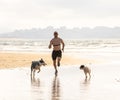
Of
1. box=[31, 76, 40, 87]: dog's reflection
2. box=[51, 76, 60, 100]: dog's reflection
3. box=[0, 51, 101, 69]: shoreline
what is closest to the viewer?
box=[51, 76, 60, 100]: dog's reflection

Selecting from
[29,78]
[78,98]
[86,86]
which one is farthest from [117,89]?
[29,78]

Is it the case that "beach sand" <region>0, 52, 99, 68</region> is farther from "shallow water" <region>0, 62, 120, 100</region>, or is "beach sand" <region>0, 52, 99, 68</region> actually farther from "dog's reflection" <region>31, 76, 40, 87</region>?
"shallow water" <region>0, 62, 120, 100</region>

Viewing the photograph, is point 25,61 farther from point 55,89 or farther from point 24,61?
point 55,89

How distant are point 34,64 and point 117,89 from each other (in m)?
5.32

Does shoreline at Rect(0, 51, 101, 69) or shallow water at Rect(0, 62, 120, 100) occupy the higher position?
shallow water at Rect(0, 62, 120, 100)

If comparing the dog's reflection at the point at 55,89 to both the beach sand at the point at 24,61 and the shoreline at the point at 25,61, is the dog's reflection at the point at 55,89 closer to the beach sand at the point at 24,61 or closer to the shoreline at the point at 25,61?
the shoreline at the point at 25,61

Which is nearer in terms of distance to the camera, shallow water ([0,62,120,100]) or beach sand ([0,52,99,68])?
shallow water ([0,62,120,100])

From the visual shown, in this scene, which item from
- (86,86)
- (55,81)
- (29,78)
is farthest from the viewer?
(29,78)

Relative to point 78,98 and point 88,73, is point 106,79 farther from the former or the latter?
point 78,98

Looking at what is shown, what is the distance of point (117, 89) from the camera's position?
14.3 meters

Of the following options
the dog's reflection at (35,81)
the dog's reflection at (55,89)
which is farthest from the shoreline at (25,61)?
the dog's reflection at (55,89)

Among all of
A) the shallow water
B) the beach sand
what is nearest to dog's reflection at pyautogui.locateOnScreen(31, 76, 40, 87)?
the shallow water

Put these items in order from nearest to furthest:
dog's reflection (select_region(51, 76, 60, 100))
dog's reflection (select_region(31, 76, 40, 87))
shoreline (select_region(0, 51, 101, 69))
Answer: dog's reflection (select_region(51, 76, 60, 100)), dog's reflection (select_region(31, 76, 40, 87)), shoreline (select_region(0, 51, 101, 69))

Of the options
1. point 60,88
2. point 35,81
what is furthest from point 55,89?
point 35,81
